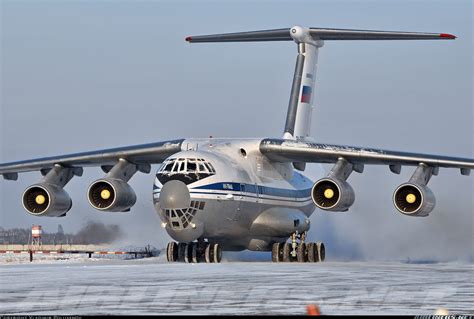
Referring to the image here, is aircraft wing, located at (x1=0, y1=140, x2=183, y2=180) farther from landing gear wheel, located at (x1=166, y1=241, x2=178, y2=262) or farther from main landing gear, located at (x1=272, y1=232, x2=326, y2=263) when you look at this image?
main landing gear, located at (x1=272, y1=232, x2=326, y2=263)

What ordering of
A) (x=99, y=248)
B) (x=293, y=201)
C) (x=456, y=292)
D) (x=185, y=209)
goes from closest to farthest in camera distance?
(x=456, y=292) → (x=185, y=209) → (x=293, y=201) → (x=99, y=248)

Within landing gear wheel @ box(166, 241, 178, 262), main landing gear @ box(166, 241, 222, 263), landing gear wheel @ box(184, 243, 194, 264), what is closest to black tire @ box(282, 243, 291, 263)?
main landing gear @ box(166, 241, 222, 263)

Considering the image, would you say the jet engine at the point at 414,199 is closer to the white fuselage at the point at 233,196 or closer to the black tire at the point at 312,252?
A: the black tire at the point at 312,252

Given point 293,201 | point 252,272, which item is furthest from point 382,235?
point 252,272

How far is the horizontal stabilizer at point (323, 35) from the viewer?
33906 mm

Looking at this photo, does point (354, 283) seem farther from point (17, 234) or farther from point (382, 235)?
point (17, 234)

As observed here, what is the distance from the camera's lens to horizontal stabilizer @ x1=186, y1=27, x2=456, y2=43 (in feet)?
111

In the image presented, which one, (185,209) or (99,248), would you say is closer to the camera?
(185,209)

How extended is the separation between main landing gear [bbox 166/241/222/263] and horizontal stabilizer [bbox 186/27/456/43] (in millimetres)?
9124

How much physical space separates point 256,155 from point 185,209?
4.40 m

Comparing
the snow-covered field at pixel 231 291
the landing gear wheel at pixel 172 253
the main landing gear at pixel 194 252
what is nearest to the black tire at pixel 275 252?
the main landing gear at pixel 194 252

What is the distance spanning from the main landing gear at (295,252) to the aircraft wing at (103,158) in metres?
4.43

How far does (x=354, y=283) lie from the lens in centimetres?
1880

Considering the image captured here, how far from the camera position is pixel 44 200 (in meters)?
31.3
